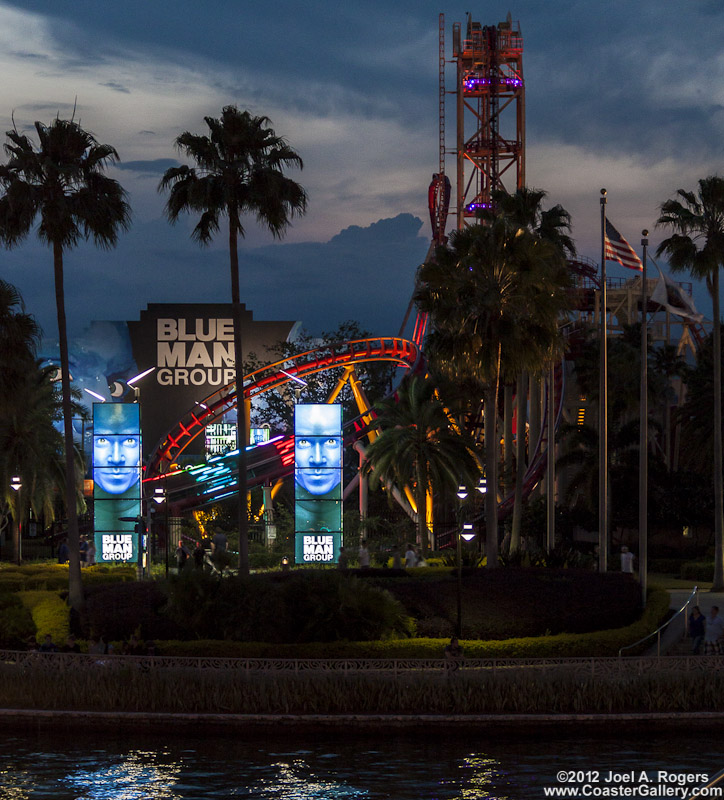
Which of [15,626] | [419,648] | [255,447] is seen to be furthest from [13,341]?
[255,447]

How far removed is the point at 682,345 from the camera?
88062 mm

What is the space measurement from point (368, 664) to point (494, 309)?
15.5 m

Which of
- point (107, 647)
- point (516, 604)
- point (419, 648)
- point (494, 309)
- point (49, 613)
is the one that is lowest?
point (419, 648)

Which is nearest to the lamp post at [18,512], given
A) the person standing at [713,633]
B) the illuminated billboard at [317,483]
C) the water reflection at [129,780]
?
the illuminated billboard at [317,483]

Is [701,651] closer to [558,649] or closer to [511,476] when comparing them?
[558,649]

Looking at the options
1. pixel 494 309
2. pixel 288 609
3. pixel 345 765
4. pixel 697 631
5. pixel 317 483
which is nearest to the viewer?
pixel 345 765

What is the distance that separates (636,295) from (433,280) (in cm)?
5200

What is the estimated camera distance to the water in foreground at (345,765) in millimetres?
17438

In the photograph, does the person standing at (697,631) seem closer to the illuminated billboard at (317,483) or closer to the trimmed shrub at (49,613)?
the trimmed shrub at (49,613)

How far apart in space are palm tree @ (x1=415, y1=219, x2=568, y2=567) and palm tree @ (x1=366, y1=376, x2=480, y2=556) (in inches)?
682

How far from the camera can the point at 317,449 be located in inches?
2062

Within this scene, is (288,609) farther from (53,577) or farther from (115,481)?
(115,481)

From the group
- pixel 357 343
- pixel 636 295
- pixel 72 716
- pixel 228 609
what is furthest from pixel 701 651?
pixel 636 295

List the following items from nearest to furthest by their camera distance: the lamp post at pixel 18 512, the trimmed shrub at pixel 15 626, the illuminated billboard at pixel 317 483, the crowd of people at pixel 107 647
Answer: the crowd of people at pixel 107 647, the trimmed shrub at pixel 15 626, the lamp post at pixel 18 512, the illuminated billboard at pixel 317 483
